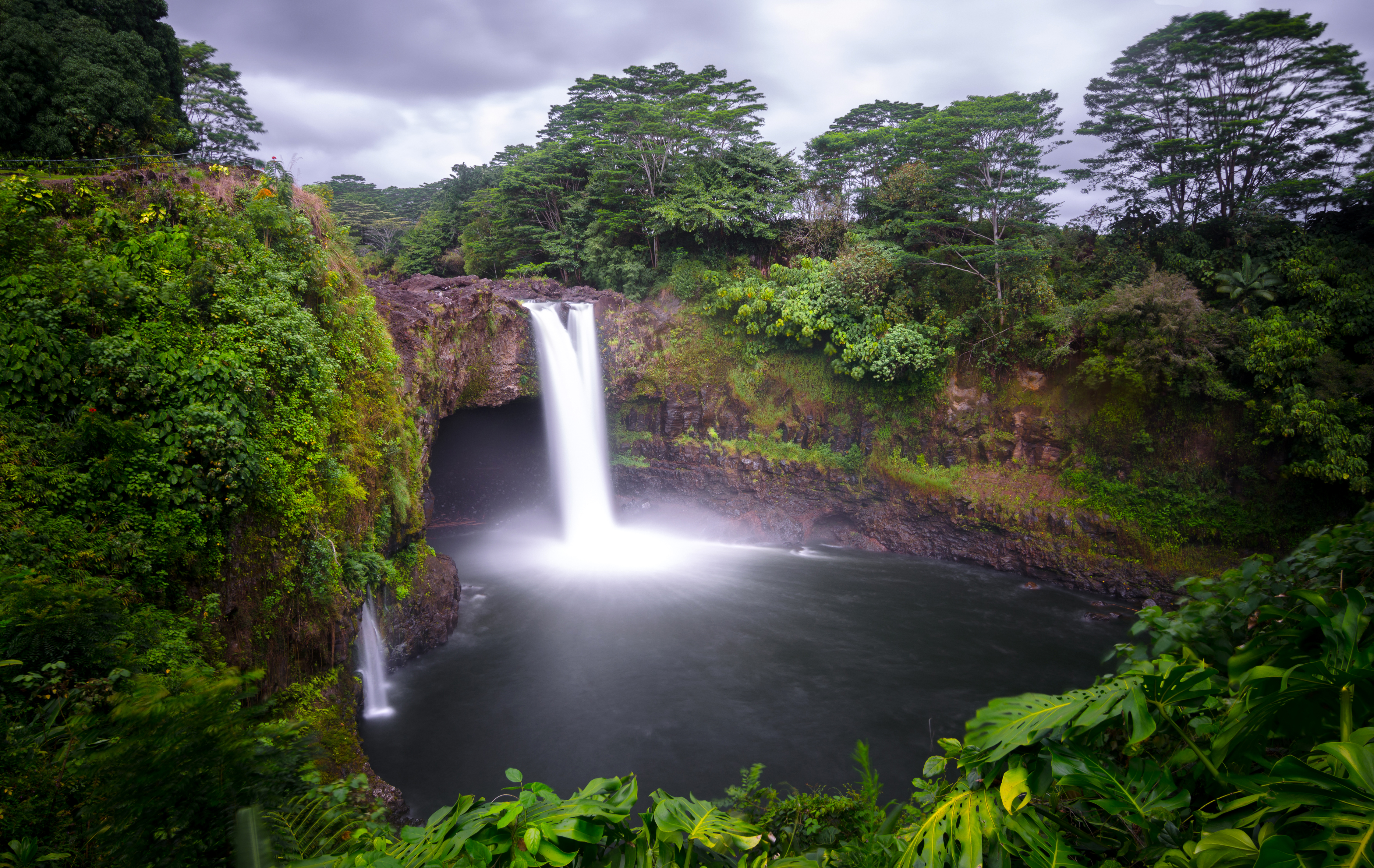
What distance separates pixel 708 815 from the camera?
6.35ft

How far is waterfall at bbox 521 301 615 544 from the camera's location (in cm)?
1537

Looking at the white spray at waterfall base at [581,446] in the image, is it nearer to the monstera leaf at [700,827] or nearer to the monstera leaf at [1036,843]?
the monstera leaf at [700,827]

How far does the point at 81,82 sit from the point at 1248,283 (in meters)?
20.0

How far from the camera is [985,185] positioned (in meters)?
13.4

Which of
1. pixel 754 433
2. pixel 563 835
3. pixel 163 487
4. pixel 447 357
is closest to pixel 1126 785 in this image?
pixel 563 835

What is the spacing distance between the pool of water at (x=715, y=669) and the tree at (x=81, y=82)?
9041mm

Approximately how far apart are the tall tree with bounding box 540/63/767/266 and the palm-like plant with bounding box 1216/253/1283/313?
12.4 meters

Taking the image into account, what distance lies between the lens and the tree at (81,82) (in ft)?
26.0

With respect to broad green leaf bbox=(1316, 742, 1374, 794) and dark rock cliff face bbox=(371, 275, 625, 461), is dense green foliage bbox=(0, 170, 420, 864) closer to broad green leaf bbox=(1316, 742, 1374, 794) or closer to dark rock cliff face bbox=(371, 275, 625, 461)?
broad green leaf bbox=(1316, 742, 1374, 794)

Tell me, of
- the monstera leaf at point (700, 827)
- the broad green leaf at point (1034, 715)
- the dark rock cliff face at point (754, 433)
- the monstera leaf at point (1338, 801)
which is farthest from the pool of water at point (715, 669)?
the monstera leaf at point (1338, 801)

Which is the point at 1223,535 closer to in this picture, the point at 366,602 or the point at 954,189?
the point at 954,189

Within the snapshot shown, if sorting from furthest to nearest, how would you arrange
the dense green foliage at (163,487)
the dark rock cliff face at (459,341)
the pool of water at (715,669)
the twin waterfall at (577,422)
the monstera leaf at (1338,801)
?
1. the twin waterfall at (577,422)
2. the dark rock cliff face at (459,341)
3. the pool of water at (715,669)
4. the dense green foliage at (163,487)
5. the monstera leaf at (1338,801)

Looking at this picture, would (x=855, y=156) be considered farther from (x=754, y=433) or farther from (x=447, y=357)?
(x=447, y=357)

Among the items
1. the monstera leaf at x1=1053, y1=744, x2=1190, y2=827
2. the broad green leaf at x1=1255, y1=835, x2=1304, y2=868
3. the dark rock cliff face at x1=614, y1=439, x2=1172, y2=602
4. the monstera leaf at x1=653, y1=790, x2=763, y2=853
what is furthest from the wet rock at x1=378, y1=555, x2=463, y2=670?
the broad green leaf at x1=1255, y1=835, x2=1304, y2=868
